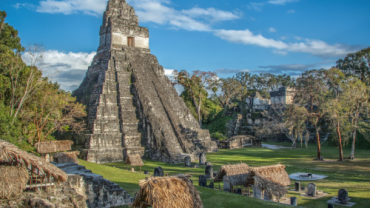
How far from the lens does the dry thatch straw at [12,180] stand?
561 centimetres

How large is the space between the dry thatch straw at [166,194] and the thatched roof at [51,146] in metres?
9.81

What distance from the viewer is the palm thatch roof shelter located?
8320 mm

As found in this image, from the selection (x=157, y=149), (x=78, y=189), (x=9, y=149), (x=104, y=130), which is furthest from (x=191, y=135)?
(x=9, y=149)

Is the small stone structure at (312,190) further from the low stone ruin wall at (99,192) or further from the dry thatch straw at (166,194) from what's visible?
the low stone ruin wall at (99,192)

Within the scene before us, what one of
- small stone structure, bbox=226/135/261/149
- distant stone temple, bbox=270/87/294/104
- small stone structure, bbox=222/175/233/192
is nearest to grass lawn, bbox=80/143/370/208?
small stone structure, bbox=222/175/233/192

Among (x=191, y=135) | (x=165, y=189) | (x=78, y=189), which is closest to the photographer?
Answer: (x=165, y=189)

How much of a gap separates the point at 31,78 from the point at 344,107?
53.6 feet

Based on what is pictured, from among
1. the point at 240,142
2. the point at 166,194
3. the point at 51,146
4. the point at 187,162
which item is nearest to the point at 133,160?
the point at 187,162

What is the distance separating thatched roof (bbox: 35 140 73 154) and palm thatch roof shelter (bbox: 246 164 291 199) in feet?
31.2

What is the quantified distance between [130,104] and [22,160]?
11.6 metres

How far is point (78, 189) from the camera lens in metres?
6.80

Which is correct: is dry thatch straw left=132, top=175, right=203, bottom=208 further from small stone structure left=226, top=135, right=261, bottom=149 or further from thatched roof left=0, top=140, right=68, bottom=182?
small stone structure left=226, top=135, right=261, bottom=149

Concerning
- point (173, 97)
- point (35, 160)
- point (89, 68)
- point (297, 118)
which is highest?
point (89, 68)

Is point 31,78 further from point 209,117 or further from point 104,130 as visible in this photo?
point 209,117
